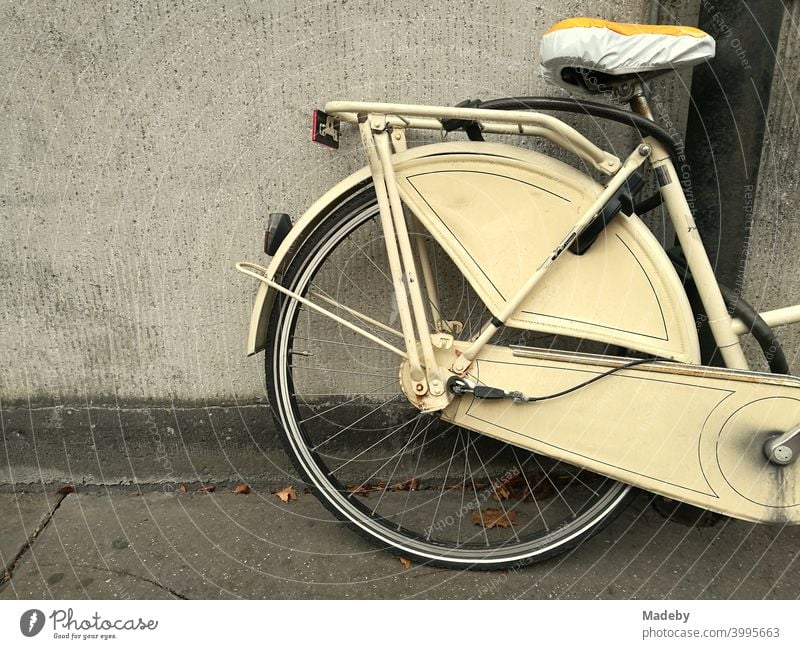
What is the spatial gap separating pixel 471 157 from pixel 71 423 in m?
2.14

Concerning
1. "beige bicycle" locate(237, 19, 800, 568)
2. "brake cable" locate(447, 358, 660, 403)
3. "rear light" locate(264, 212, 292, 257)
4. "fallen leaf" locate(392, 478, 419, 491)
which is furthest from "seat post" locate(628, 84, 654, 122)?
"fallen leaf" locate(392, 478, 419, 491)

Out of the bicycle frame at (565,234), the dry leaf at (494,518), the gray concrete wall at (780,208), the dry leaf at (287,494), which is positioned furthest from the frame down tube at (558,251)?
the dry leaf at (287,494)

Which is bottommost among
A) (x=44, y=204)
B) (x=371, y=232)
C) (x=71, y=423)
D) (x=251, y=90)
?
(x=71, y=423)

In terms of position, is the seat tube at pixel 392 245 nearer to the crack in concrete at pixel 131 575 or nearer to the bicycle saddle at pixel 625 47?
the bicycle saddle at pixel 625 47

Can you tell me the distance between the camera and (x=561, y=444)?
1.82 meters

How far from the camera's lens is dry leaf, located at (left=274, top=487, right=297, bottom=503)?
240cm

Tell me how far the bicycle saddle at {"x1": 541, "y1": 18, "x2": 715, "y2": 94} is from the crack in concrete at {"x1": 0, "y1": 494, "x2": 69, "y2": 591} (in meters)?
2.60

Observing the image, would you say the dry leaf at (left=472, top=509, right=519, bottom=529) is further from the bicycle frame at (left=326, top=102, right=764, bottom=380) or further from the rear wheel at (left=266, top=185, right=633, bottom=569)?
the bicycle frame at (left=326, top=102, right=764, bottom=380)

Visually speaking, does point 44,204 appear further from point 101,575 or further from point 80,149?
point 101,575

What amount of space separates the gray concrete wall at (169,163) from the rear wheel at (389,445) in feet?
1.04

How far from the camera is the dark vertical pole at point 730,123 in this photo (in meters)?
1.86

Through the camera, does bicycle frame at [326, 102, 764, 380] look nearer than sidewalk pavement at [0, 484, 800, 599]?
Yes

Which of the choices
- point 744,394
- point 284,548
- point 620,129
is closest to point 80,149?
point 284,548

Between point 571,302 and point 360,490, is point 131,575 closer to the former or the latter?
point 360,490
